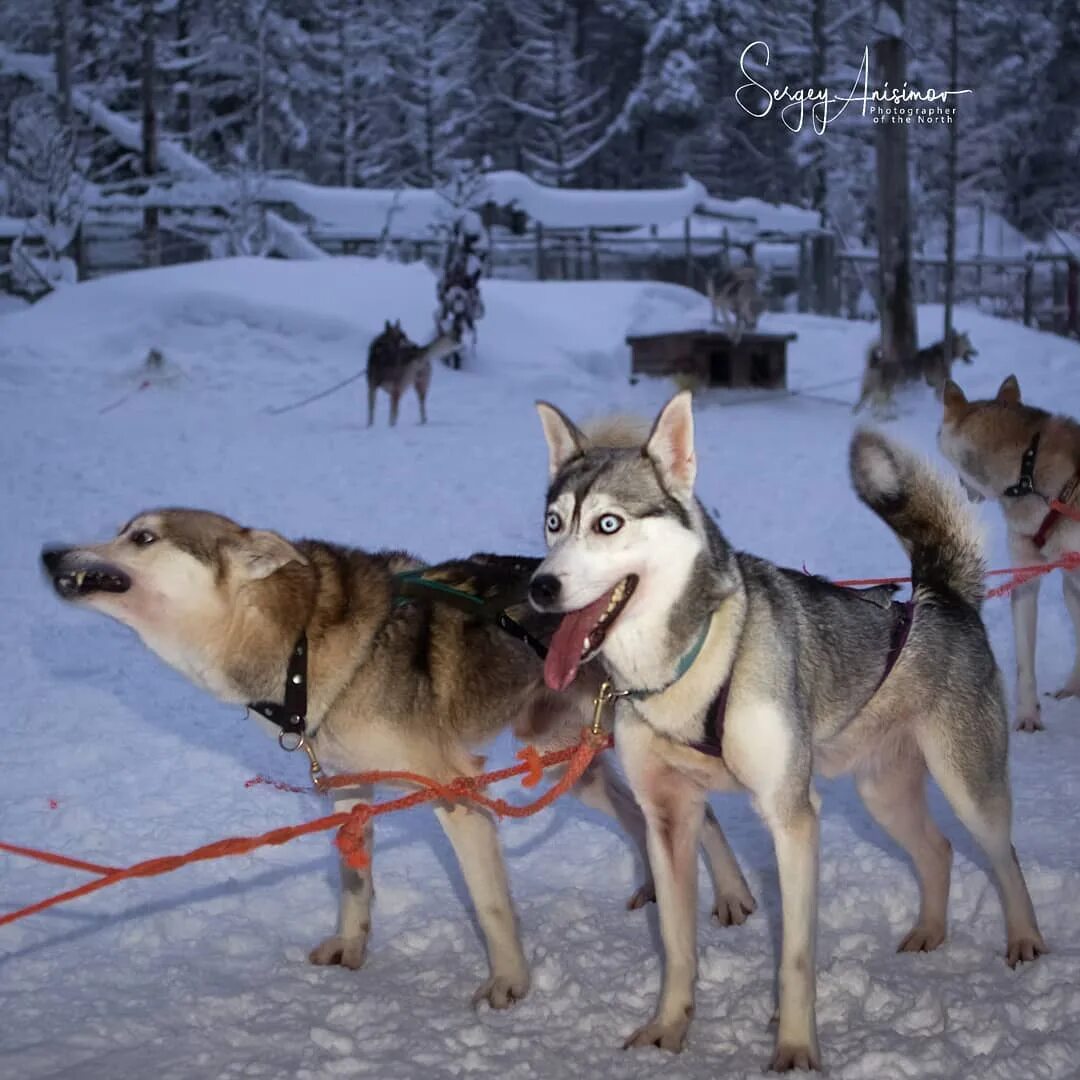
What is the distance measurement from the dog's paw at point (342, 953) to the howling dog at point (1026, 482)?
267cm

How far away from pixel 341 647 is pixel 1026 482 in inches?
116

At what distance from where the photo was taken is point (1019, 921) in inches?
116

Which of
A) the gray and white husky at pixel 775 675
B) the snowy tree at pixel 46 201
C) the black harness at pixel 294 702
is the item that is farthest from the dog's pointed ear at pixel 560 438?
the snowy tree at pixel 46 201

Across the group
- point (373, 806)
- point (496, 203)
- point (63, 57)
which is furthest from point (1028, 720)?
point (63, 57)

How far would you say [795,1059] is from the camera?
251 centimetres

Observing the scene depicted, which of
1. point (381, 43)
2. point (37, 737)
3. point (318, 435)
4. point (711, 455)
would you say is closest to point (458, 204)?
point (318, 435)

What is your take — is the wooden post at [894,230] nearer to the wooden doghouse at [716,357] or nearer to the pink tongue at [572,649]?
the wooden doghouse at [716,357]

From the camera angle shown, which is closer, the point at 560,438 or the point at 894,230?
the point at 560,438

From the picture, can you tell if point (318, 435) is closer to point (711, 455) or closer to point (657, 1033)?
point (711, 455)

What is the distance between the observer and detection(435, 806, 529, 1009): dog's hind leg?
2.90 m

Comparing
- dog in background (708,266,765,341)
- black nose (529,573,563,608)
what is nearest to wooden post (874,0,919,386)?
dog in background (708,266,765,341)

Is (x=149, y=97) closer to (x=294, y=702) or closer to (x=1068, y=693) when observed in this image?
(x=1068, y=693)

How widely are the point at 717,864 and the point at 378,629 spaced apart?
1.08m

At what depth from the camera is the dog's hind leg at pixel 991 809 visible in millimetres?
2836
